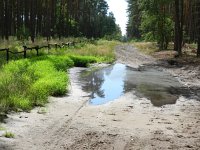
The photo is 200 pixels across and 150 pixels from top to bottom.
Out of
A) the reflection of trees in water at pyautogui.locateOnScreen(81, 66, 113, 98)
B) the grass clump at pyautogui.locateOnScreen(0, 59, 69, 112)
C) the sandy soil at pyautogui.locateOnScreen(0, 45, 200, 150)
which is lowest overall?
the sandy soil at pyautogui.locateOnScreen(0, 45, 200, 150)

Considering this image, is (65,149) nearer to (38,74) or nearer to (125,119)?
(125,119)

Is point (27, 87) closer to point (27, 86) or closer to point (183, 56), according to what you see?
point (27, 86)

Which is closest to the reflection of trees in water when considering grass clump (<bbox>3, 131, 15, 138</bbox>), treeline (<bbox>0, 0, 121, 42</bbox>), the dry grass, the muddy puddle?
the muddy puddle

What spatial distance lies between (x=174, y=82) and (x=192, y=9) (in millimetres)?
54517

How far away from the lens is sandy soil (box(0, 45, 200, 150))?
8469 millimetres

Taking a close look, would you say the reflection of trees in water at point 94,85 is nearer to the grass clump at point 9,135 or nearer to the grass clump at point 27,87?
the grass clump at point 27,87

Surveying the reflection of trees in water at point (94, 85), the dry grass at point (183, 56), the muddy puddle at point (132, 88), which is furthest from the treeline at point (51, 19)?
the muddy puddle at point (132, 88)

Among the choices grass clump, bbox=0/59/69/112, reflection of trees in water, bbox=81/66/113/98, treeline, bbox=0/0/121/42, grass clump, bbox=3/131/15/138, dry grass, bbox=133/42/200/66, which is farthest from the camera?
treeline, bbox=0/0/121/42

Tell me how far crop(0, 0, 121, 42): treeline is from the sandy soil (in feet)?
80.0

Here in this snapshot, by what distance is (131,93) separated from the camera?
16.0m

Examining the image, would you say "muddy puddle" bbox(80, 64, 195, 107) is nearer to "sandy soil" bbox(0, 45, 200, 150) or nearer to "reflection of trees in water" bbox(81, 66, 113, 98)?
"reflection of trees in water" bbox(81, 66, 113, 98)

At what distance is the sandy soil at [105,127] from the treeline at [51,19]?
24.4 meters

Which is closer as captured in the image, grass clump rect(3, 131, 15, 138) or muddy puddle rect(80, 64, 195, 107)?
grass clump rect(3, 131, 15, 138)

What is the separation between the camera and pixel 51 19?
182ft
